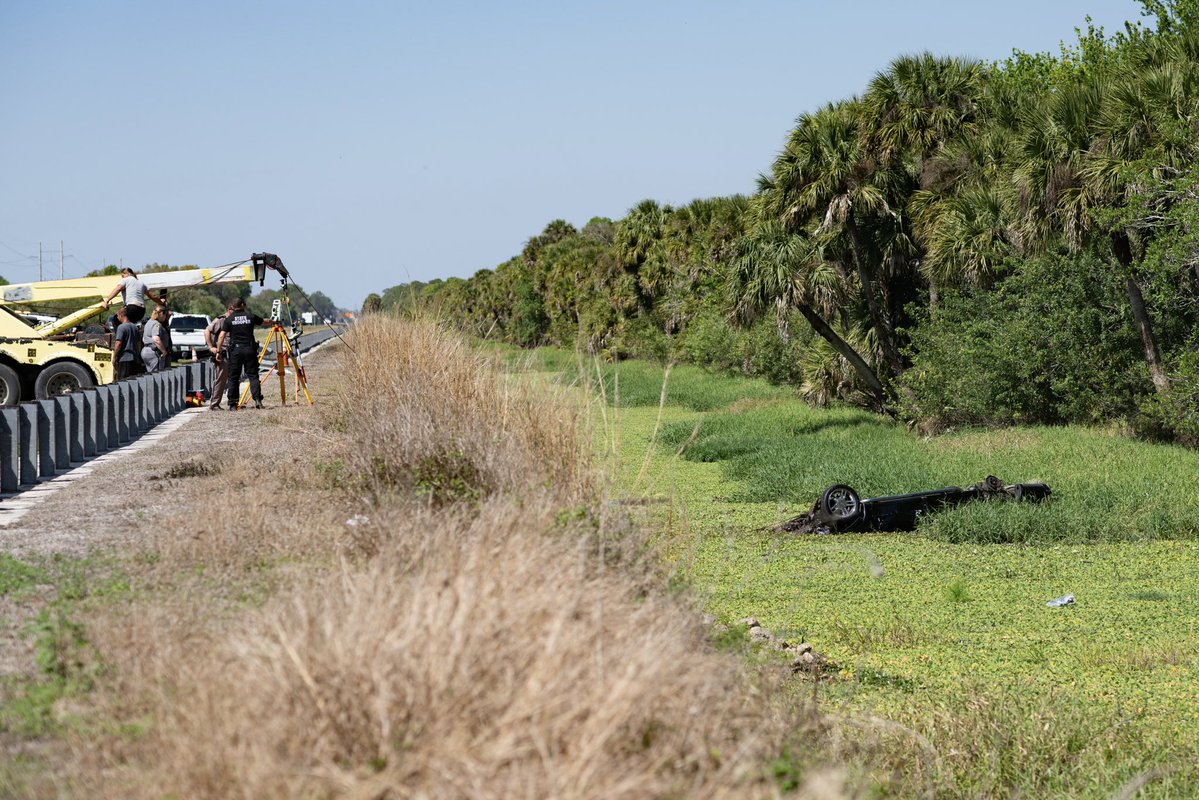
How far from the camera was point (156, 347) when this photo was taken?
23.7 meters

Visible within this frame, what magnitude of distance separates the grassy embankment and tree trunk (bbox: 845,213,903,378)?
18.3 feet

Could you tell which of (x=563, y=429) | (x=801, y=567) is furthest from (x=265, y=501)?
(x=801, y=567)

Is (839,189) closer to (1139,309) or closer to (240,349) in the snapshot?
(1139,309)

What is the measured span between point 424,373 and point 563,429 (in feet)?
13.2

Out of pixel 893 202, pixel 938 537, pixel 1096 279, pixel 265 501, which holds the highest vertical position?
pixel 893 202

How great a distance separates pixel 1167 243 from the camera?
18.3m

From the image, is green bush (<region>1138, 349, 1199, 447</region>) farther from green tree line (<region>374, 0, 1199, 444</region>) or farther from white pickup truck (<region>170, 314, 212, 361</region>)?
white pickup truck (<region>170, 314, 212, 361</region>)

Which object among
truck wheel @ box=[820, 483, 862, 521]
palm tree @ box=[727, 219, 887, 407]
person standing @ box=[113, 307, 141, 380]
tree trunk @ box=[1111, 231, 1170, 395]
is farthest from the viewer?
palm tree @ box=[727, 219, 887, 407]

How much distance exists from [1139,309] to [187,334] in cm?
3252

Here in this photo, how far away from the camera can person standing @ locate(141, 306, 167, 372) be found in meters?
23.5

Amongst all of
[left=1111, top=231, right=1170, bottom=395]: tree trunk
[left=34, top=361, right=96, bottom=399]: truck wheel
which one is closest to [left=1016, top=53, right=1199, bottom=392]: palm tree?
[left=1111, top=231, right=1170, bottom=395]: tree trunk

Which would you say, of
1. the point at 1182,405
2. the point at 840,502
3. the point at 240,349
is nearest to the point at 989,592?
the point at 840,502

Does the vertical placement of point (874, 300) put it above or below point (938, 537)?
above

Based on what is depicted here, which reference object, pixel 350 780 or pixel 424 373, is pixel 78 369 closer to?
pixel 424 373
